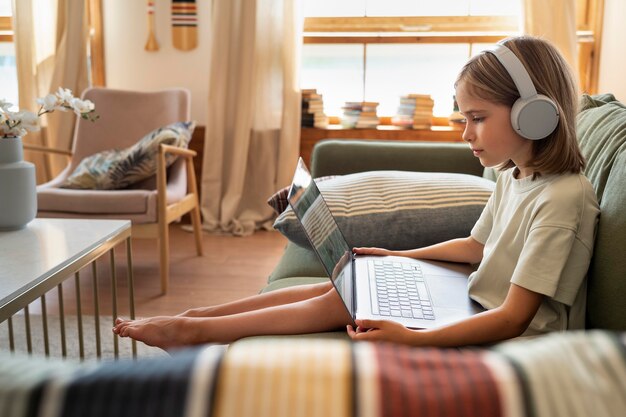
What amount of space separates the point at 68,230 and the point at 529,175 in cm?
131

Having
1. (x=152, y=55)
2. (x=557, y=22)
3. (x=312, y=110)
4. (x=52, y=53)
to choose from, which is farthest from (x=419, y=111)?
(x=52, y=53)

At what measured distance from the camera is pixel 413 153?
2.40 metres

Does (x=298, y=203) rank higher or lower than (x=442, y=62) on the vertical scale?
lower

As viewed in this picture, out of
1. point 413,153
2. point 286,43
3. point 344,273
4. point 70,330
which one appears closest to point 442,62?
point 286,43

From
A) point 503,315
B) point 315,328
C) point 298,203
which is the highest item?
point 298,203

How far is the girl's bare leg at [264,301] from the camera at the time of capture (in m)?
1.37

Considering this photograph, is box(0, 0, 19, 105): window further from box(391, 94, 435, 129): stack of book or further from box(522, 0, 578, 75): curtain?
box(522, 0, 578, 75): curtain

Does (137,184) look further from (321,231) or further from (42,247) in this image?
(321,231)

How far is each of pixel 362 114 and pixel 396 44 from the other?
0.51 meters

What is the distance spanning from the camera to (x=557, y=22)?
3492 millimetres

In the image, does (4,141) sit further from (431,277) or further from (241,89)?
(241,89)

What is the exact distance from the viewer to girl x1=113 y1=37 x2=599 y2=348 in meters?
1.04

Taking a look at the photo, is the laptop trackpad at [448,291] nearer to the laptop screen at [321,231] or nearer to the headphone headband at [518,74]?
the laptop screen at [321,231]

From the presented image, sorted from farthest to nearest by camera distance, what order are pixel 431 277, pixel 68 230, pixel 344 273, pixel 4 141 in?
pixel 68 230 → pixel 4 141 → pixel 431 277 → pixel 344 273
